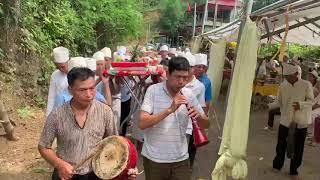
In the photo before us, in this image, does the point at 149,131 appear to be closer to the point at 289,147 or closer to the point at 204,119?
the point at 204,119

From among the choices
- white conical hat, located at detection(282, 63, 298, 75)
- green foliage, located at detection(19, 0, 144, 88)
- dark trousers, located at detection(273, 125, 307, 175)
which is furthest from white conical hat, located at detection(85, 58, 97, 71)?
green foliage, located at detection(19, 0, 144, 88)

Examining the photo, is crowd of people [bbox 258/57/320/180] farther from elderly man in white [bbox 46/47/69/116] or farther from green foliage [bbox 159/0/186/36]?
green foliage [bbox 159/0/186/36]

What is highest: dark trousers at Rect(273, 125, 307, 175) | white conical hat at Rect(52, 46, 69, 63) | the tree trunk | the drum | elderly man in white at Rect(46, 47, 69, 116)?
the tree trunk

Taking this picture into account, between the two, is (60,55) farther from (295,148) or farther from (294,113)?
(295,148)

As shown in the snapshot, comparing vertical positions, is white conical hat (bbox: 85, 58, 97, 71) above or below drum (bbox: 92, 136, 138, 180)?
above

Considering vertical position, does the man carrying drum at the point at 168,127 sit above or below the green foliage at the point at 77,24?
below

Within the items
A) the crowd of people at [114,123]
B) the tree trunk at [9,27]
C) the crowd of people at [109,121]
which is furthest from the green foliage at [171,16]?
the crowd of people at [114,123]

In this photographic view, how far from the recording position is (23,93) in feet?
35.1

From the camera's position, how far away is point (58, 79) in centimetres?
577

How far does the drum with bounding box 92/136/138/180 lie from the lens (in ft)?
11.2

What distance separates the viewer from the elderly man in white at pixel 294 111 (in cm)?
729

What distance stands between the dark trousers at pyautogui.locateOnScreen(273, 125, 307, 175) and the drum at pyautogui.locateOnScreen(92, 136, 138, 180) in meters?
4.55

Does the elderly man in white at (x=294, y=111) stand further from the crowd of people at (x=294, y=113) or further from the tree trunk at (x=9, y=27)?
the tree trunk at (x=9, y=27)

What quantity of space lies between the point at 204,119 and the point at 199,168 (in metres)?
3.60
